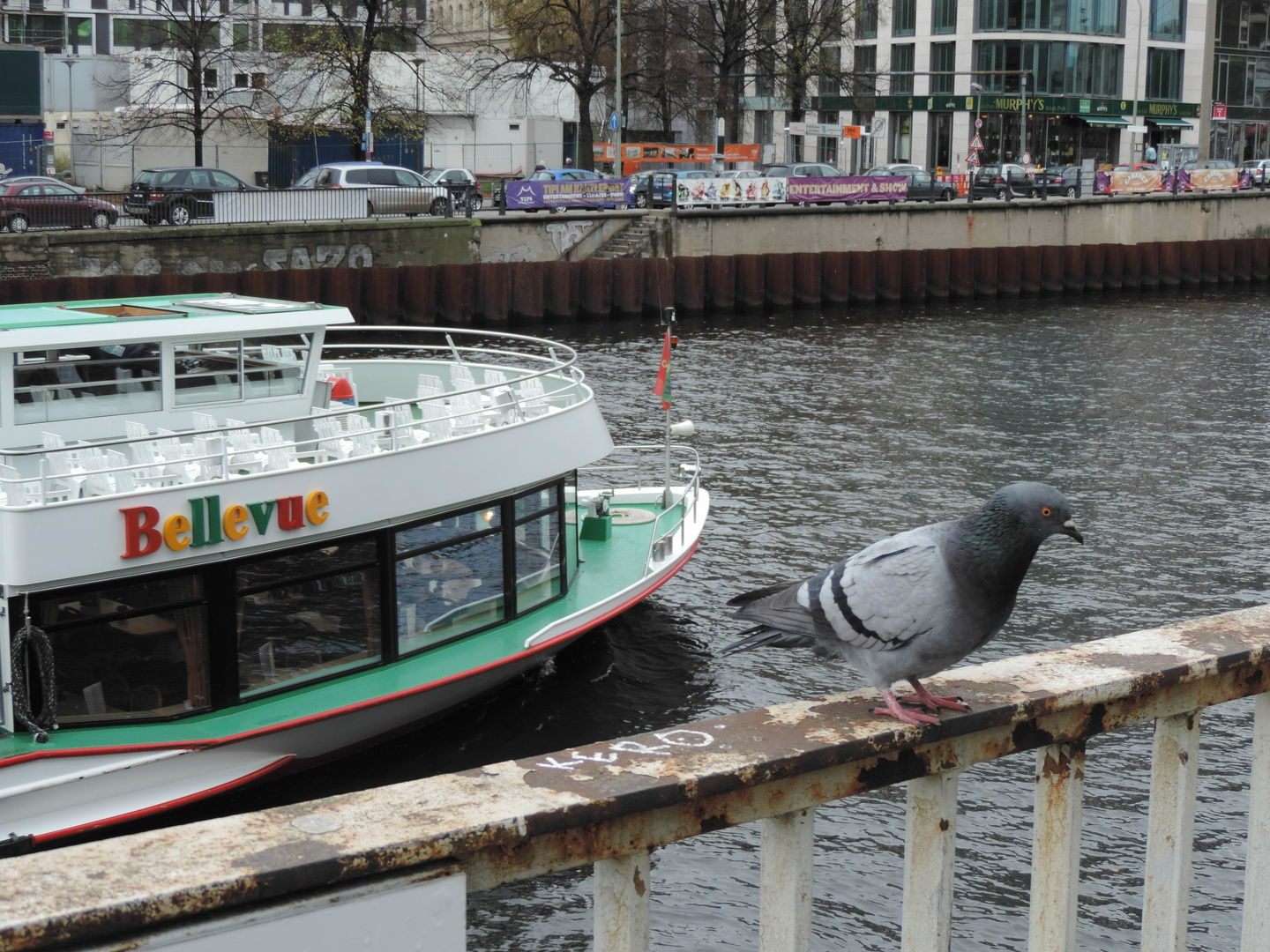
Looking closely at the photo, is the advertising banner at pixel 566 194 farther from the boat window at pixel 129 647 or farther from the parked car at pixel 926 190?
the boat window at pixel 129 647

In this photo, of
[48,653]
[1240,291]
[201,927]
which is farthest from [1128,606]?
[1240,291]

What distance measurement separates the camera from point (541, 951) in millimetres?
10203

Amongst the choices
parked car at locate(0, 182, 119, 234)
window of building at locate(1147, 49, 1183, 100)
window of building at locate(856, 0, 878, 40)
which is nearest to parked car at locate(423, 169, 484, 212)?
parked car at locate(0, 182, 119, 234)

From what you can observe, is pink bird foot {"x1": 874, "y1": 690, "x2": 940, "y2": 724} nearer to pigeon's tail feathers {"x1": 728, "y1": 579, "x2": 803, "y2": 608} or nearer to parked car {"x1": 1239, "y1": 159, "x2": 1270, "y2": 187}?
pigeon's tail feathers {"x1": 728, "y1": 579, "x2": 803, "y2": 608}

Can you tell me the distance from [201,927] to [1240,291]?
56544 mm

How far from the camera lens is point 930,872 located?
246 cm

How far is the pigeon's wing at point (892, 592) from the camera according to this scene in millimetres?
3615

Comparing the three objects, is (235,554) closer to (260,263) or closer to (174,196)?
(260,263)

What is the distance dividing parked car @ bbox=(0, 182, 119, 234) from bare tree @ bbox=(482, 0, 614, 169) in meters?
32.9

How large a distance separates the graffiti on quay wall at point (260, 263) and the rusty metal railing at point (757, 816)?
36.8m

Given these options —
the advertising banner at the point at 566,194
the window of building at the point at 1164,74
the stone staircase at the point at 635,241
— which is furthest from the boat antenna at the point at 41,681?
the window of building at the point at 1164,74

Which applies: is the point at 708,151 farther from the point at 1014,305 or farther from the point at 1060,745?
the point at 1060,745

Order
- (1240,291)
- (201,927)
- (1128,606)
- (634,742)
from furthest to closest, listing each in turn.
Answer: (1240,291) → (1128,606) → (634,742) → (201,927)

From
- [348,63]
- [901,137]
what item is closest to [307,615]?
[348,63]
